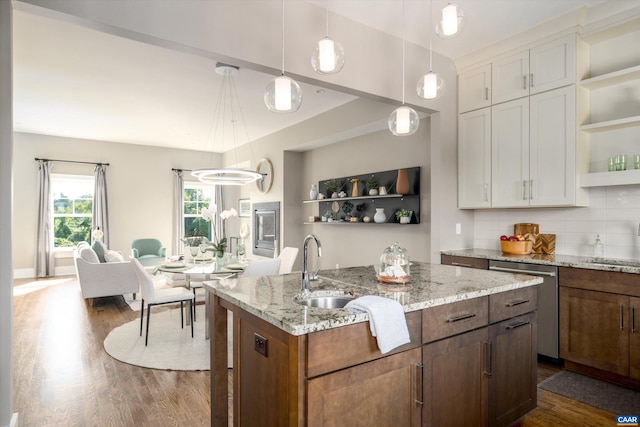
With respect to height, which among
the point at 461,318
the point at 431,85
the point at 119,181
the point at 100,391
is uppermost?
the point at 431,85

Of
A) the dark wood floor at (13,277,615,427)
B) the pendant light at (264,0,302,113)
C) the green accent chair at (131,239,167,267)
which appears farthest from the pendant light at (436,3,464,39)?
the green accent chair at (131,239,167,267)

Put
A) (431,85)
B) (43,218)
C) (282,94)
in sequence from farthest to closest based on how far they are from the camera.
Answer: (43,218) → (431,85) → (282,94)

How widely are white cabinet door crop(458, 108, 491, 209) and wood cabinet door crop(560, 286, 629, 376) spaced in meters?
1.23

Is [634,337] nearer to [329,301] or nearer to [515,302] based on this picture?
[515,302]

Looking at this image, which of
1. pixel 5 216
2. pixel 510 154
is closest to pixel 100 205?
pixel 5 216

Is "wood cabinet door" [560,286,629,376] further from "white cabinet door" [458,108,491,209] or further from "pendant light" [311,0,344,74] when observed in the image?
"pendant light" [311,0,344,74]

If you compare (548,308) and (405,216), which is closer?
(548,308)

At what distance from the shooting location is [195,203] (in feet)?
30.6

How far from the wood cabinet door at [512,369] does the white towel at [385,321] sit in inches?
29.6

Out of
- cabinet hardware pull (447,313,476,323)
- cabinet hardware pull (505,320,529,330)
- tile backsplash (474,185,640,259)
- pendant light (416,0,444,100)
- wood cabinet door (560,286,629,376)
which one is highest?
pendant light (416,0,444,100)

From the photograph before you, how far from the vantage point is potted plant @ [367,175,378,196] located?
500cm

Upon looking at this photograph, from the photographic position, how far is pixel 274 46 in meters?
2.72

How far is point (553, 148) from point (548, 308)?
4.69 feet

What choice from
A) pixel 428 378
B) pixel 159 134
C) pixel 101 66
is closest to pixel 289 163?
pixel 159 134
